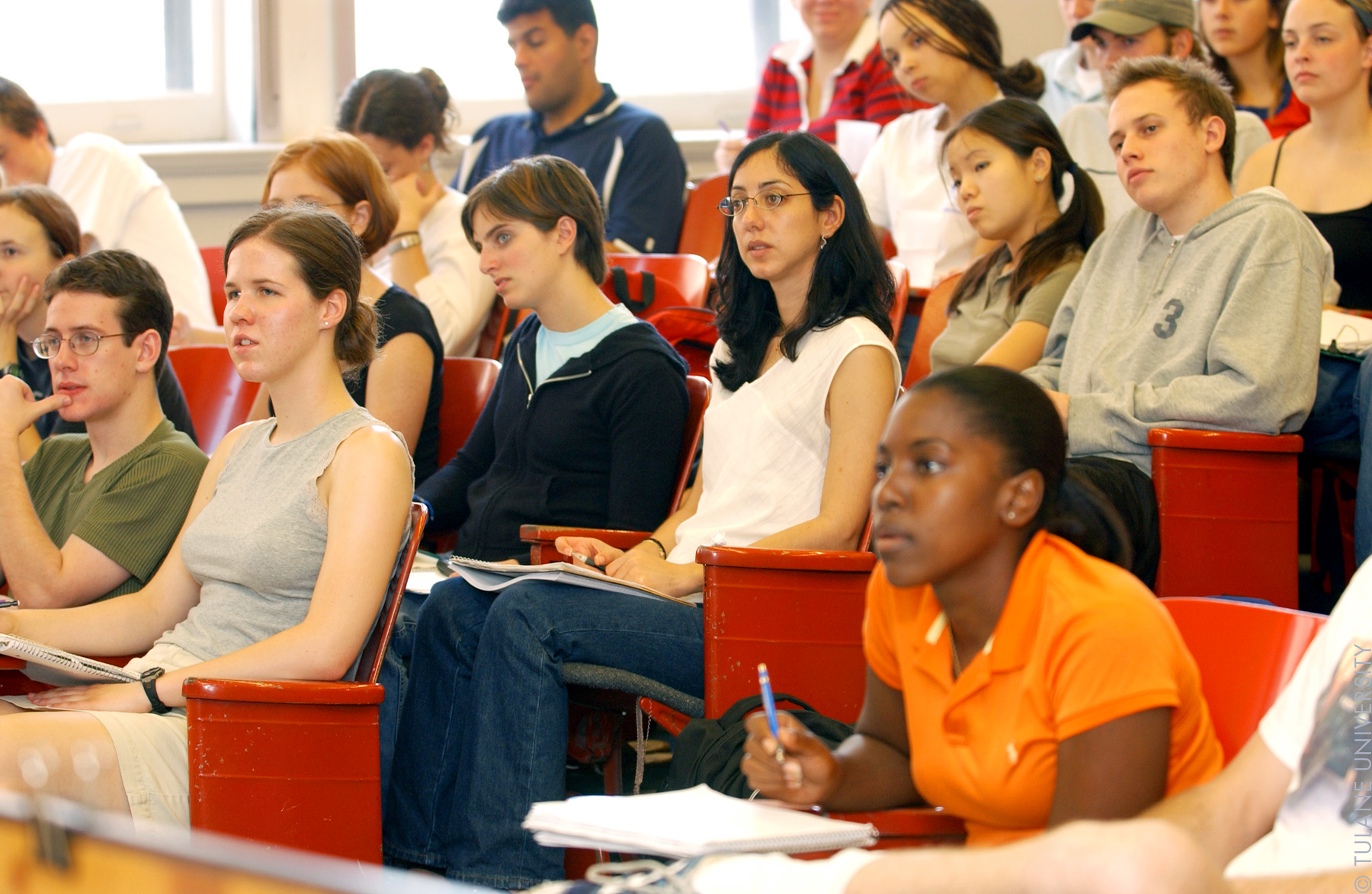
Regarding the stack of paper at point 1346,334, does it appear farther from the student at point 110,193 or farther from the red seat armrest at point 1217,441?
the student at point 110,193

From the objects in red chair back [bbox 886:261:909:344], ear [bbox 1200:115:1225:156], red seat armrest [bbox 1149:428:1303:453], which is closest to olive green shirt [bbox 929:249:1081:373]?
red chair back [bbox 886:261:909:344]

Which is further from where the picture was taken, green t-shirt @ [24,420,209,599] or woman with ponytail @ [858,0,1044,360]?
woman with ponytail @ [858,0,1044,360]

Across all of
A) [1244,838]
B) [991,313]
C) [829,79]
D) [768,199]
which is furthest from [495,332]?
[1244,838]

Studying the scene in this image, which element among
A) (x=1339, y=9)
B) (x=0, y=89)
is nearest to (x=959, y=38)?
(x=1339, y=9)

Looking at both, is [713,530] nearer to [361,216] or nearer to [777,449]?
[777,449]

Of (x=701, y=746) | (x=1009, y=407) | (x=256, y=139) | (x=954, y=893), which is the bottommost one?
(x=701, y=746)

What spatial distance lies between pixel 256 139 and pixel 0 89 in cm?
131

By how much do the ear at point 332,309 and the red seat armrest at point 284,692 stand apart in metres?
0.62

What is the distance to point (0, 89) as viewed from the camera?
13.1 feet

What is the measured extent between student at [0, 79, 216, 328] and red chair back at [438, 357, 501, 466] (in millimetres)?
1272

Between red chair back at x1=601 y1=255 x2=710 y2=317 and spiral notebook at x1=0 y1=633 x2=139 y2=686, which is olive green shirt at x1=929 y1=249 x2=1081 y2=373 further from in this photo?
spiral notebook at x1=0 y1=633 x2=139 y2=686

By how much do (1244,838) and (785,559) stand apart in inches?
33.0

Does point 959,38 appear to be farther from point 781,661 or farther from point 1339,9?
point 781,661

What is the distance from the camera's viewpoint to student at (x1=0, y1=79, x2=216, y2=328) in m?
4.04
